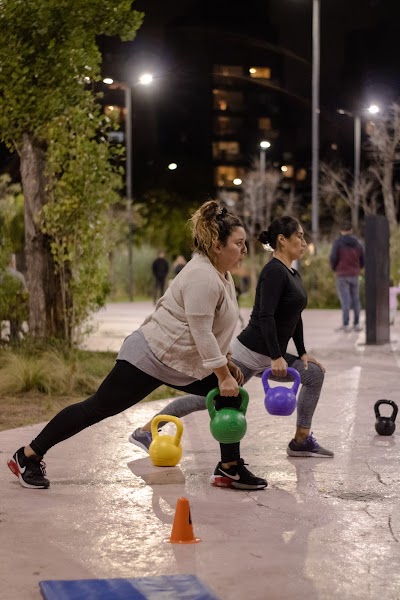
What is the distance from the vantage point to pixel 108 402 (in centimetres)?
660

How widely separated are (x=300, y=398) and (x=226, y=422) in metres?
1.38

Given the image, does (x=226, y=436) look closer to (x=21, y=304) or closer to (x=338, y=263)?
(x=21, y=304)

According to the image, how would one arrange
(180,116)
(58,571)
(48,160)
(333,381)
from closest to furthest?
(58,571) → (333,381) → (48,160) → (180,116)

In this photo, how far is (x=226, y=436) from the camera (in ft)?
21.9

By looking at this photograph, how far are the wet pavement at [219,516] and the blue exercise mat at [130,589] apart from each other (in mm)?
91

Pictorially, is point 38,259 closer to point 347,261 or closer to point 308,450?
point 347,261

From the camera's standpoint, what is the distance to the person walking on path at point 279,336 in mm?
7293

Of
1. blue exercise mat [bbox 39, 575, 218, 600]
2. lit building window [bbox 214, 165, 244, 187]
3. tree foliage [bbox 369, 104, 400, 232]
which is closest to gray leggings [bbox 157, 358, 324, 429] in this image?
blue exercise mat [bbox 39, 575, 218, 600]

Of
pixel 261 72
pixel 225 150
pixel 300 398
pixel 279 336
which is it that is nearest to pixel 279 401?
pixel 279 336

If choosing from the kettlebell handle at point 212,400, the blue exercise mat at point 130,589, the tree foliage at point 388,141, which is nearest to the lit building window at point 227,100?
the tree foliage at point 388,141

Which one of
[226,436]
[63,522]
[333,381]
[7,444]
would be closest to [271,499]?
[226,436]

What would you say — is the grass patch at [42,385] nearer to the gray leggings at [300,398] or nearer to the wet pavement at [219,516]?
the wet pavement at [219,516]

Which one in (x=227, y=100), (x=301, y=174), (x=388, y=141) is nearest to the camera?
(x=388, y=141)

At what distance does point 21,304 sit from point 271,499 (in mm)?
8583
